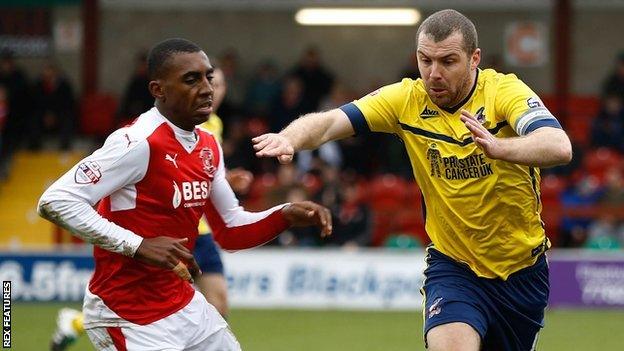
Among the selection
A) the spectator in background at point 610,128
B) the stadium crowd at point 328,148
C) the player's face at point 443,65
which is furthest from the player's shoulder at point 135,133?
the spectator in background at point 610,128

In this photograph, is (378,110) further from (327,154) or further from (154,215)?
(327,154)

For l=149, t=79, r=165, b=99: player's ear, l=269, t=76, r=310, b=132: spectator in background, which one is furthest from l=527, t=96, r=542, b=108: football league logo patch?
l=269, t=76, r=310, b=132: spectator in background

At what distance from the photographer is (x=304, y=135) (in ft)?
21.1

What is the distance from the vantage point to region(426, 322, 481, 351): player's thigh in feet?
20.2

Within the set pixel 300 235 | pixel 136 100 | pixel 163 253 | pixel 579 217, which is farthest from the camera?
pixel 136 100

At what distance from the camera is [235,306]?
51.5ft

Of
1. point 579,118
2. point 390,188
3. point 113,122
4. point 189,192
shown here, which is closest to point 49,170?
point 113,122

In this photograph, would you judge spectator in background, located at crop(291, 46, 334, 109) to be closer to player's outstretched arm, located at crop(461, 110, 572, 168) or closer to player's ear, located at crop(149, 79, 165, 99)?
player's ear, located at crop(149, 79, 165, 99)

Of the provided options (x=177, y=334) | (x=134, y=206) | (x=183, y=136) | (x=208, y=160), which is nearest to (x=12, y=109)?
(x=208, y=160)

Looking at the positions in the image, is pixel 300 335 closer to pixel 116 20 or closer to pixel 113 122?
pixel 113 122

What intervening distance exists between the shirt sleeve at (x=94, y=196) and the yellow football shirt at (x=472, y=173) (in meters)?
1.29

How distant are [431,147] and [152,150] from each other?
142 cm

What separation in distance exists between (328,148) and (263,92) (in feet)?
8.66

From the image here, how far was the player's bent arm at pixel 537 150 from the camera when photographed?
5.86m
